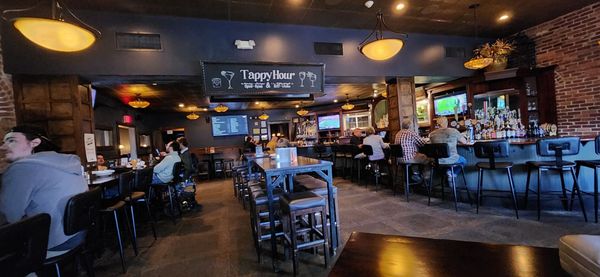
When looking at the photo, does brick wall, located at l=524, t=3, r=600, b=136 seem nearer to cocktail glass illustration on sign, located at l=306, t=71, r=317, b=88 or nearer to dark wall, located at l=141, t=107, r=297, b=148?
cocktail glass illustration on sign, located at l=306, t=71, r=317, b=88

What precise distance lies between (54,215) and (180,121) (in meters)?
10.2

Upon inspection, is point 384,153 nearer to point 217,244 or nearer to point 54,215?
point 217,244

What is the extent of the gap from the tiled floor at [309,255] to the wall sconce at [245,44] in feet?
9.30

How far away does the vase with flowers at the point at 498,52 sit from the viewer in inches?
199

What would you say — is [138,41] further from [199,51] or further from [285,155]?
[285,155]

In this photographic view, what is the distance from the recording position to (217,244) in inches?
123

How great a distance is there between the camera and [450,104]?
6.30 m

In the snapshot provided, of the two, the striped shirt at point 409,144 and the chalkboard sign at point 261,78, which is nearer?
the chalkboard sign at point 261,78

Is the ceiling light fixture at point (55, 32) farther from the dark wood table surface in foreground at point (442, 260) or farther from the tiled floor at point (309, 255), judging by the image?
the dark wood table surface in foreground at point (442, 260)

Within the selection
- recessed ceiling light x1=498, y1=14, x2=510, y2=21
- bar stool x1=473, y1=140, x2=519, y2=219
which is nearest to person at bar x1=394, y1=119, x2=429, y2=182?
bar stool x1=473, y1=140, x2=519, y2=219

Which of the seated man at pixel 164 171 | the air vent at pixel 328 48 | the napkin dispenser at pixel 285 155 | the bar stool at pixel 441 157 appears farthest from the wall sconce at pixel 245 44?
the bar stool at pixel 441 157

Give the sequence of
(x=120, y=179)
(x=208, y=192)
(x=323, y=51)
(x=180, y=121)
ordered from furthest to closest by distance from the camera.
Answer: (x=180, y=121)
(x=208, y=192)
(x=323, y=51)
(x=120, y=179)

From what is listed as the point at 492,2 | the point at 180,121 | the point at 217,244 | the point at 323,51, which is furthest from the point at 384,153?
the point at 180,121

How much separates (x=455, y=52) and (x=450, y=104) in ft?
4.45
